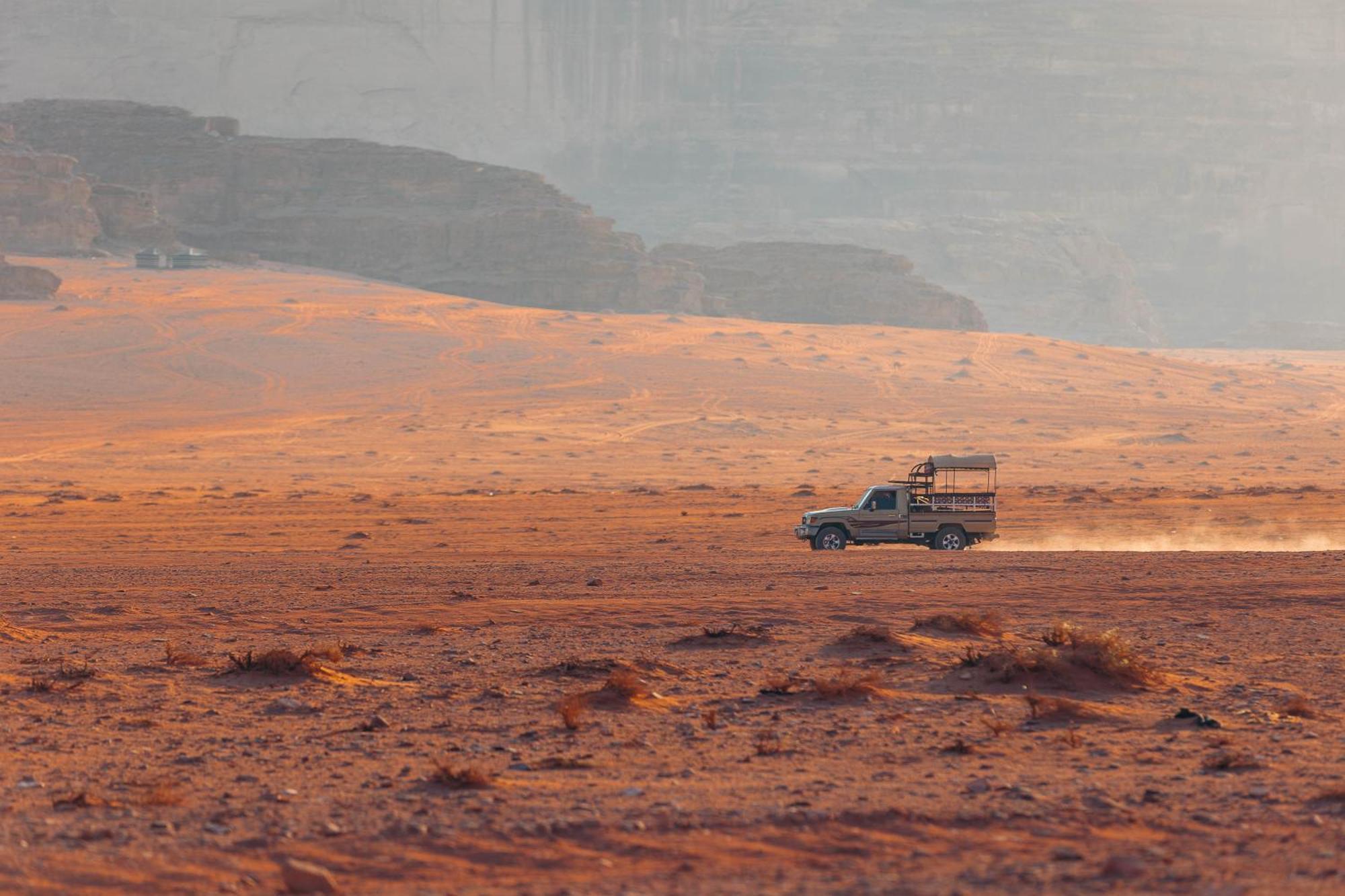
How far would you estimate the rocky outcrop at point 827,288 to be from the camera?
14725cm

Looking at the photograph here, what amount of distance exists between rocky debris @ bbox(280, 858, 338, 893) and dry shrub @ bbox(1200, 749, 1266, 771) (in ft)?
18.6

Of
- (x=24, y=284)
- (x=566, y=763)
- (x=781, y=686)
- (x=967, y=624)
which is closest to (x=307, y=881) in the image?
(x=566, y=763)

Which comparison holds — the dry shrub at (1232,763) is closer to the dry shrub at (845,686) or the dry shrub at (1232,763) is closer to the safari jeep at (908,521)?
the dry shrub at (845,686)

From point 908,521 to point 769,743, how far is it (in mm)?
14352

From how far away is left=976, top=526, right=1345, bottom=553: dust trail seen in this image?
27766 millimetres

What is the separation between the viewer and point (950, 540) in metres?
26.0

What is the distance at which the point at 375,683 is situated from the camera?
47.1ft

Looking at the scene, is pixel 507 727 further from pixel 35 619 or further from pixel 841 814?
pixel 35 619

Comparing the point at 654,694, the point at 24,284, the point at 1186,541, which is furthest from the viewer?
the point at 24,284

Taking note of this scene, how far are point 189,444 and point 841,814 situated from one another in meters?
52.1

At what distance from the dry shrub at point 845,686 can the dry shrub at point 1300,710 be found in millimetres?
3005

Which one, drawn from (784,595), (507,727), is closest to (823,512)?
(784,595)

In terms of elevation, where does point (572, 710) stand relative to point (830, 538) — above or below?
below

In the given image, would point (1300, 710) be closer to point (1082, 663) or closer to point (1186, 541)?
point (1082, 663)
